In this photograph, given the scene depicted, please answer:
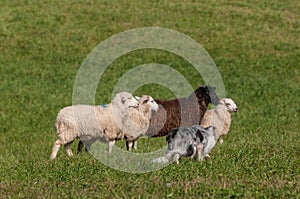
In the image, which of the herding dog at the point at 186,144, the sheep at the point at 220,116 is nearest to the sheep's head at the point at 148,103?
the sheep at the point at 220,116

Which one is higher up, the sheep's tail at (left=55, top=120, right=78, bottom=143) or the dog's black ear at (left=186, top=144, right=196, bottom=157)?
the dog's black ear at (left=186, top=144, right=196, bottom=157)

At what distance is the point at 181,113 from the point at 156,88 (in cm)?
1216

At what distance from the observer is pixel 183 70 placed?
30.8 m

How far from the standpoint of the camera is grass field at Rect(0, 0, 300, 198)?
898 centimetres

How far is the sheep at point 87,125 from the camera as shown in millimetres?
13555

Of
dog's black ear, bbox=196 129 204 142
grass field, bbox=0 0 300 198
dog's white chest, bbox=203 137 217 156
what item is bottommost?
grass field, bbox=0 0 300 198

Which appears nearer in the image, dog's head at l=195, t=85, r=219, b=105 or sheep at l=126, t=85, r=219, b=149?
sheep at l=126, t=85, r=219, b=149

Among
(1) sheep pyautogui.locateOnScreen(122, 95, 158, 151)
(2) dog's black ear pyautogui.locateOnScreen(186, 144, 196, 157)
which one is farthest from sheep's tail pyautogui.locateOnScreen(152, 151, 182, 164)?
(1) sheep pyautogui.locateOnScreen(122, 95, 158, 151)

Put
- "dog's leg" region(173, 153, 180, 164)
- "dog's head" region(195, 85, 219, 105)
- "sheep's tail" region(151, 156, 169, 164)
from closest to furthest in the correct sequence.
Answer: "sheep's tail" region(151, 156, 169, 164), "dog's leg" region(173, 153, 180, 164), "dog's head" region(195, 85, 219, 105)

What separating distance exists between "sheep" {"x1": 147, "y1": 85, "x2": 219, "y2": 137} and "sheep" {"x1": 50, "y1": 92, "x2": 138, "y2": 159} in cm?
216

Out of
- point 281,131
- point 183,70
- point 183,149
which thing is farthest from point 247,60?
point 183,149

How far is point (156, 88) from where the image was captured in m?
28.6

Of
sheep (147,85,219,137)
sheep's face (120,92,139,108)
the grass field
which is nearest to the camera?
the grass field

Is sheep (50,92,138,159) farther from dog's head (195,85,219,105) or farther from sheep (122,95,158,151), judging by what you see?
dog's head (195,85,219,105)
